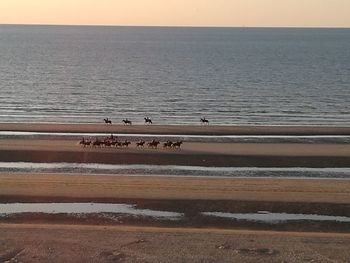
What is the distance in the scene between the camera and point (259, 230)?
23.2 metres

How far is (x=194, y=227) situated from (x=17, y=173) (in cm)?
1221

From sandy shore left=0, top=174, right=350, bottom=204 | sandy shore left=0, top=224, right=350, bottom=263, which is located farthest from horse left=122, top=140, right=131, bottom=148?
sandy shore left=0, top=224, right=350, bottom=263

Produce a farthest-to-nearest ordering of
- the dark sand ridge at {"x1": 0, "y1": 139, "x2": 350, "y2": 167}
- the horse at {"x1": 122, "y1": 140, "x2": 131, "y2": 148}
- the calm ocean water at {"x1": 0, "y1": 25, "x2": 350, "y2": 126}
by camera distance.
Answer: the calm ocean water at {"x1": 0, "y1": 25, "x2": 350, "y2": 126}, the horse at {"x1": 122, "y1": 140, "x2": 131, "y2": 148}, the dark sand ridge at {"x1": 0, "y1": 139, "x2": 350, "y2": 167}

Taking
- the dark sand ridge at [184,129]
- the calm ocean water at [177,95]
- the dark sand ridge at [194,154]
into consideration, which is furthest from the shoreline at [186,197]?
the calm ocean water at [177,95]

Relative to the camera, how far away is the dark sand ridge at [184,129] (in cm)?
4647

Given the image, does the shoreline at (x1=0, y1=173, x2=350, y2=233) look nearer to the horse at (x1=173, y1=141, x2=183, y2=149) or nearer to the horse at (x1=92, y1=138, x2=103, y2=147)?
the horse at (x1=173, y1=141, x2=183, y2=149)

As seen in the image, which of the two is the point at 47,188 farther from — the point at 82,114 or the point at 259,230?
the point at 82,114

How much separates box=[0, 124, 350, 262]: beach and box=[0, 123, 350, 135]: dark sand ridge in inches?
191

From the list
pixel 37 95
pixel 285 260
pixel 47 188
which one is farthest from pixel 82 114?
pixel 285 260

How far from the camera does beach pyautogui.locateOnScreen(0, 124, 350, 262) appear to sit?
19469 millimetres

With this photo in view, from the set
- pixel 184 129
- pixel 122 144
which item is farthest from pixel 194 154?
pixel 184 129

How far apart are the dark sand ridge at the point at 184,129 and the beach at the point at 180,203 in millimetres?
4856

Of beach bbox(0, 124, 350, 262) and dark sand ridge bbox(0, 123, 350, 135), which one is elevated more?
dark sand ridge bbox(0, 123, 350, 135)

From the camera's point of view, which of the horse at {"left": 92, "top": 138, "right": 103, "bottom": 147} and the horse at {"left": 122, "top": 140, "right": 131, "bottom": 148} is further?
the horse at {"left": 92, "top": 138, "right": 103, "bottom": 147}
